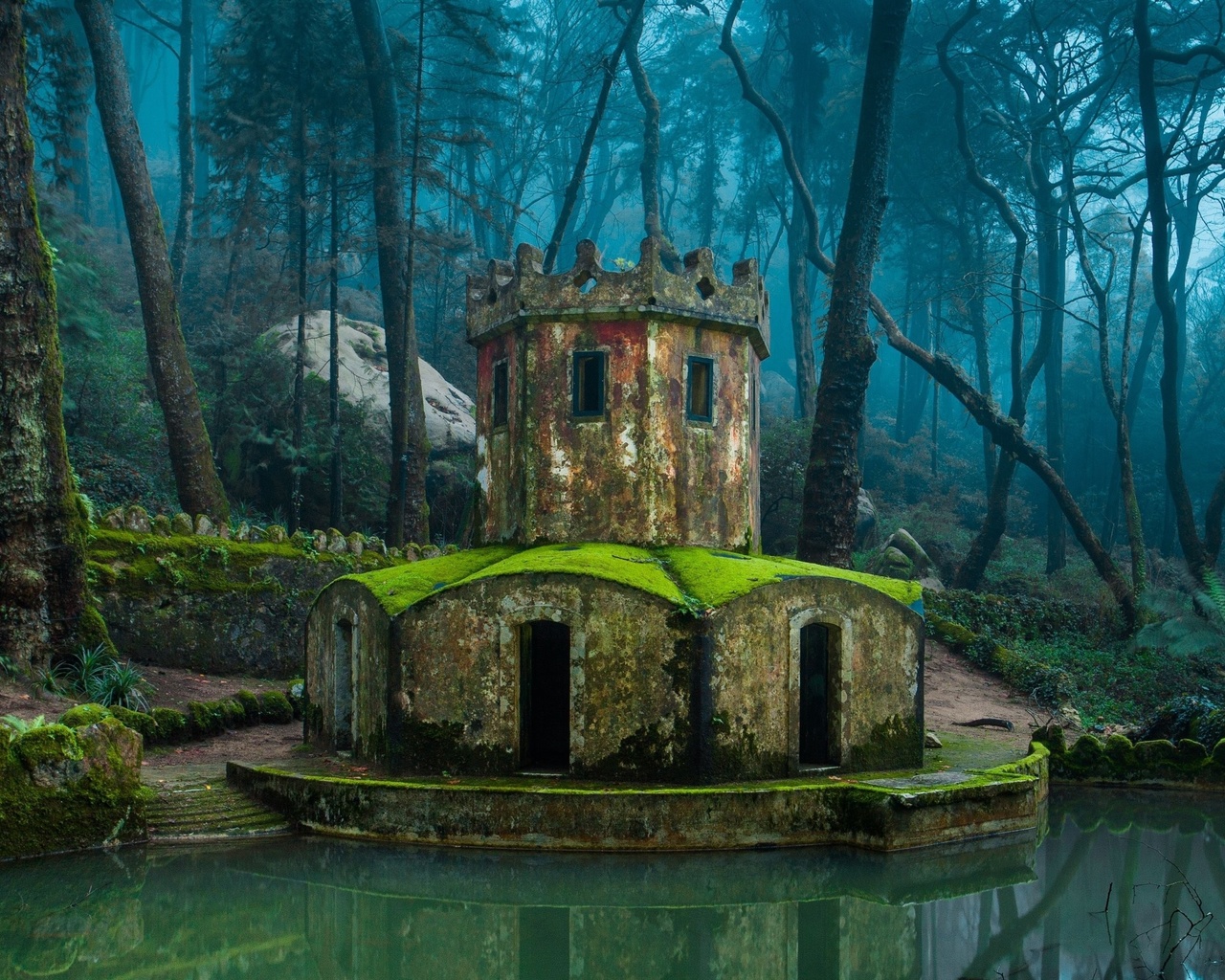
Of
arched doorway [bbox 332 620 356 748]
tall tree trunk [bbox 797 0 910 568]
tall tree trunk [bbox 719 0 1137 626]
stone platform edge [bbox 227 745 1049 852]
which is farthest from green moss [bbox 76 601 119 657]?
tall tree trunk [bbox 719 0 1137 626]

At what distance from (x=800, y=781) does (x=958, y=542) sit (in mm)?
25135

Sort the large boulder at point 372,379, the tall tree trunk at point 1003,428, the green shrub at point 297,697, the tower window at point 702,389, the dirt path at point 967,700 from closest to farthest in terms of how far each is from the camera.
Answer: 1. the tower window at point 702,389
2. the green shrub at point 297,697
3. the dirt path at point 967,700
4. the tall tree trunk at point 1003,428
5. the large boulder at point 372,379

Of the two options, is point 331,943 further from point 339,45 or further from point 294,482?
point 339,45

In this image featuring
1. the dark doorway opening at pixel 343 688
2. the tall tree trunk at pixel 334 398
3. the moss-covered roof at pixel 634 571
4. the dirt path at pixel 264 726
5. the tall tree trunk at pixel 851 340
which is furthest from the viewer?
the tall tree trunk at pixel 334 398

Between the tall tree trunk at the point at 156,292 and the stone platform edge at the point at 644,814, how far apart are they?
1068 cm

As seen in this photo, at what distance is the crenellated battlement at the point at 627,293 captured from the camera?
47.4 ft

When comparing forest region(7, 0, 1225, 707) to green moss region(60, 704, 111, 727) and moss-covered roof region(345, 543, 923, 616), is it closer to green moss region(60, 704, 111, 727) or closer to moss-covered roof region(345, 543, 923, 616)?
moss-covered roof region(345, 543, 923, 616)

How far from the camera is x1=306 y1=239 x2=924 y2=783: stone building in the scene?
12.4 m

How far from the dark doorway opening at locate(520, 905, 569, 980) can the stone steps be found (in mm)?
4123

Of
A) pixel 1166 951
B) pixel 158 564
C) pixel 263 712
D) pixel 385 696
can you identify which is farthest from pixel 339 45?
pixel 1166 951

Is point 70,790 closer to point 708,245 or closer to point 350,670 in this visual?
point 350,670

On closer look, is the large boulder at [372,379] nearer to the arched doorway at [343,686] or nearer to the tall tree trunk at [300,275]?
the tall tree trunk at [300,275]

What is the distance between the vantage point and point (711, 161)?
1864 inches

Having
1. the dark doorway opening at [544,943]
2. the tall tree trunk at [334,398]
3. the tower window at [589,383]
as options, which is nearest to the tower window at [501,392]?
the tower window at [589,383]
